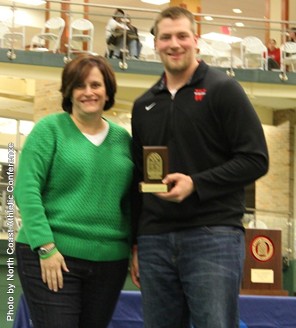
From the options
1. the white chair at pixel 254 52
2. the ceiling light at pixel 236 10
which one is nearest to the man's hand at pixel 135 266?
the white chair at pixel 254 52

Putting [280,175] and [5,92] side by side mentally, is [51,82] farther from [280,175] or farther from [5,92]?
[280,175]

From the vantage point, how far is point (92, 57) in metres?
3.08

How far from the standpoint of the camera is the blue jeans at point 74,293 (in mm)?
2986

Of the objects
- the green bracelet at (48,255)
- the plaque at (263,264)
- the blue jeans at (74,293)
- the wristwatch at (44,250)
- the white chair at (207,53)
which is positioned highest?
the white chair at (207,53)

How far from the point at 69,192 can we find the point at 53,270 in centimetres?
31

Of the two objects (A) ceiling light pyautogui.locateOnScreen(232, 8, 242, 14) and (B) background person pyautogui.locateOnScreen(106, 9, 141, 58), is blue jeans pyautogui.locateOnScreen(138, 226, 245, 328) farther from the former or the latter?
(A) ceiling light pyautogui.locateOnScreen(232, 8, 242, 14)

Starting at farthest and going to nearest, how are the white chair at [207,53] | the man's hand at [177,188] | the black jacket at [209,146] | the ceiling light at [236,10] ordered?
the ceiling light at [236,10]
the white chair at [207,53]
the black jacket at [209,146]
the man's hand at [177,188]

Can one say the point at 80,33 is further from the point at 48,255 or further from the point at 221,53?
the point at 48,255

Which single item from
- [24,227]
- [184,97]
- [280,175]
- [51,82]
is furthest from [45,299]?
[280,175]

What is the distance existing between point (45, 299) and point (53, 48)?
10959mm

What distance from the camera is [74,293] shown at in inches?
119

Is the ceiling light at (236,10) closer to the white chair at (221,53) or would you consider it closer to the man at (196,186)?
the white chair at (221,53)

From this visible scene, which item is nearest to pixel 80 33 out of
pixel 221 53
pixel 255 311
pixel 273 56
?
pixel 221 53

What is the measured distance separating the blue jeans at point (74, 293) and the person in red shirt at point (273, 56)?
36.3ft
